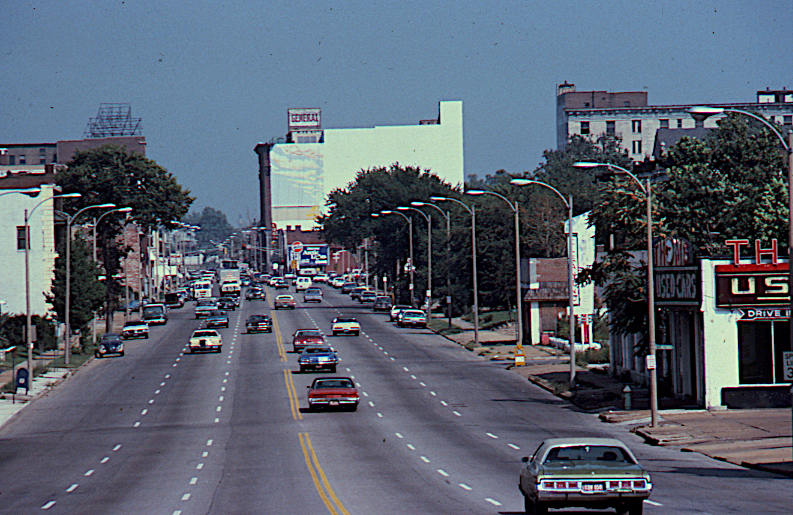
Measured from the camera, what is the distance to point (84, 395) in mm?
54344

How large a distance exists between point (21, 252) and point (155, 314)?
1569 cm

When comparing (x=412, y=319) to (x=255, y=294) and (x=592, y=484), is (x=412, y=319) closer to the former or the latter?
(x=255, y=294)

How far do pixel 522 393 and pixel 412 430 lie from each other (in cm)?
1335

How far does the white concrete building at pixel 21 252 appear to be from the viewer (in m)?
88.4

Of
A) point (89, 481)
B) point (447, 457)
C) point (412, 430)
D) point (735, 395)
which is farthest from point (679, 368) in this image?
point (89, 481)

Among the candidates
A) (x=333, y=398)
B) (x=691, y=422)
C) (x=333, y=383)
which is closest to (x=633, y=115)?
(x=333, y=383)

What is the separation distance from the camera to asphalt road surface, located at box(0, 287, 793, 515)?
2442 centimetres

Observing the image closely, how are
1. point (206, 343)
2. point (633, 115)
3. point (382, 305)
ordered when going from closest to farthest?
point (206, 343) < point (382, 305) < point (633, 115)

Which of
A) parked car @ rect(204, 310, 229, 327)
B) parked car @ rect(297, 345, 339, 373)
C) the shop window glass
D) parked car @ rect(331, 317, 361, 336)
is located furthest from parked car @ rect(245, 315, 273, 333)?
the shop window glass

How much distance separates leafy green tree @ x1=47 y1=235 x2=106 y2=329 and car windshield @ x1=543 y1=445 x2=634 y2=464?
203 ft

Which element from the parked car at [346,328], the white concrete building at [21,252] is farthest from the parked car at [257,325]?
the white concrete building at [21,252]

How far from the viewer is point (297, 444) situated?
35594 mm

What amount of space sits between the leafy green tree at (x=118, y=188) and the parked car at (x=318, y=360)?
4669cm

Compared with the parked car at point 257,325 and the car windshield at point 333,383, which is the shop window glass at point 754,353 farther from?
the parked car at point 257,325
